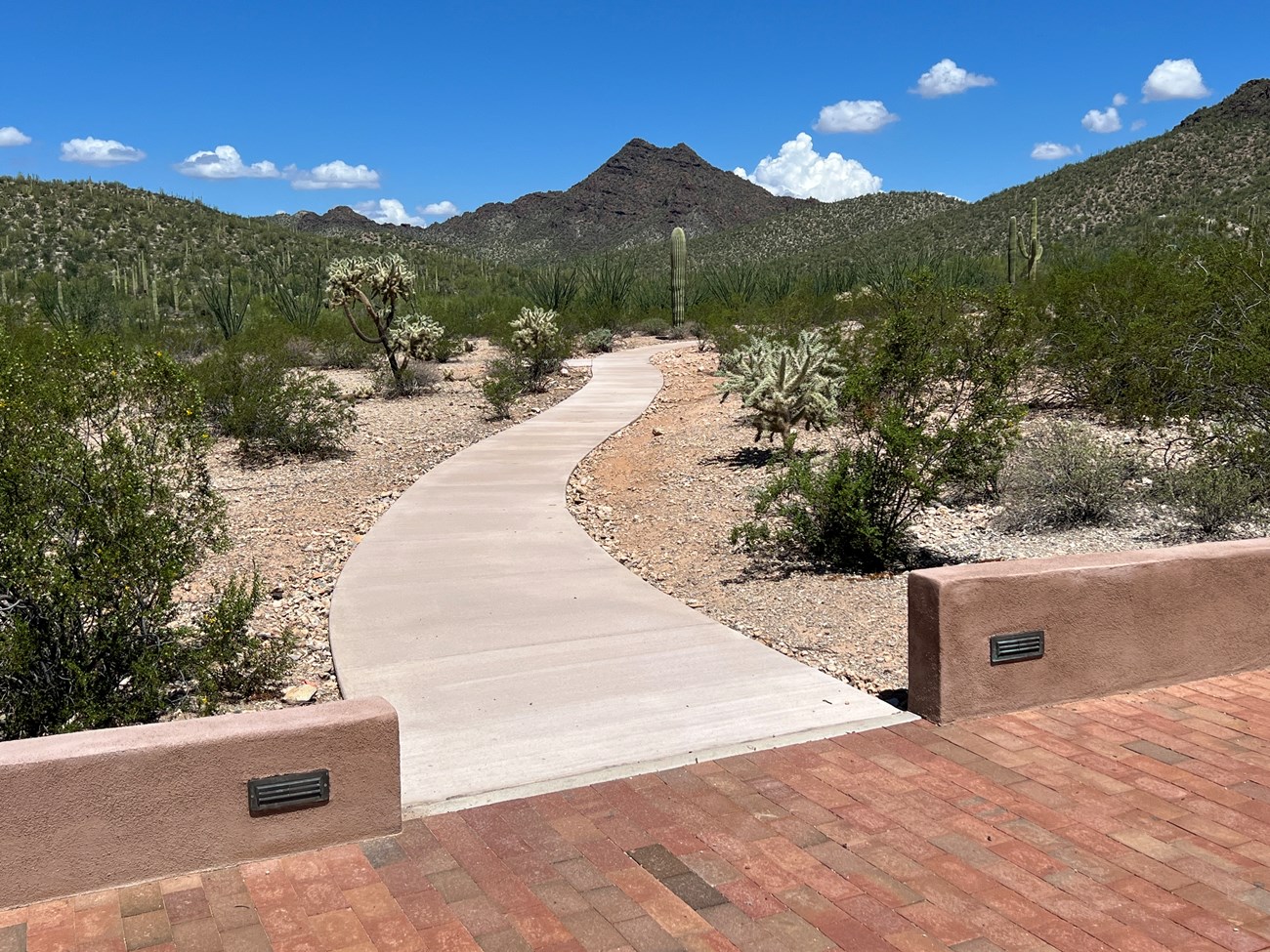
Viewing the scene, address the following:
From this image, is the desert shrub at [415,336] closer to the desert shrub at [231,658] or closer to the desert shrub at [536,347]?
the desert shrub at [536,347]

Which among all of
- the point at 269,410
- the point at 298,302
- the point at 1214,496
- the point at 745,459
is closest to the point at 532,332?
the point at 269,410

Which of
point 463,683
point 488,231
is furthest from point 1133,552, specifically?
point 488,231

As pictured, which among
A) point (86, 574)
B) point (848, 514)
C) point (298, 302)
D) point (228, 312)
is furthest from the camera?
point (298, 302)

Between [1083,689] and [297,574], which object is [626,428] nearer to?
[297,574]

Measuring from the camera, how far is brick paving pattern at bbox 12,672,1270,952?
3.88 metres

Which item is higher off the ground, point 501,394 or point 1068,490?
point 501,394

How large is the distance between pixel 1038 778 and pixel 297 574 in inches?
238

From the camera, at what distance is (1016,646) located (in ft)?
19.0

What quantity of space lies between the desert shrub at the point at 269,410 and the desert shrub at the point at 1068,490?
27.0 ft

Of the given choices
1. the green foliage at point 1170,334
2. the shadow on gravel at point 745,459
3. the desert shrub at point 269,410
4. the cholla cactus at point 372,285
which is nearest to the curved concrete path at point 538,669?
the shadow on gravel at point 745,459

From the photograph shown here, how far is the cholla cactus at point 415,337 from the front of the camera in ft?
70.9

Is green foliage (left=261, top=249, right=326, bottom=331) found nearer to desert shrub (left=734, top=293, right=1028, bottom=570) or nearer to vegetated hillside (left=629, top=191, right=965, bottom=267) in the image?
desert shrub (left=734, top=293, right=1028, bottom=570)

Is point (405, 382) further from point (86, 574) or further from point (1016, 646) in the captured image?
point (1016, 646)

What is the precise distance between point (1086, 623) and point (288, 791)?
12.5 ft
